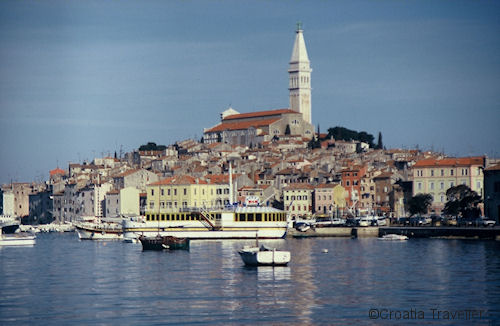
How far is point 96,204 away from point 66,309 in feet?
295

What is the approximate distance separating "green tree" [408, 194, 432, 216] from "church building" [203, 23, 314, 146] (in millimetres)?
68675

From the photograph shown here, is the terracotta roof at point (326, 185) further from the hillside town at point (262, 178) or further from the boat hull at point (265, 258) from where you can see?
the boat hull at point (265, 258)

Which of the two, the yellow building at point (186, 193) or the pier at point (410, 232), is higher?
the yellow building at point (186, 193)

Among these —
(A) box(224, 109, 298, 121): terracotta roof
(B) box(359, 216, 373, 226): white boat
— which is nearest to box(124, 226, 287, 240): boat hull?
(B) box(359, 216, 373, 226): white boat

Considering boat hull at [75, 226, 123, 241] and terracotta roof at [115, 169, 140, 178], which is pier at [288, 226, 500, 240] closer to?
boat hull at [75, 226, 123, 241]

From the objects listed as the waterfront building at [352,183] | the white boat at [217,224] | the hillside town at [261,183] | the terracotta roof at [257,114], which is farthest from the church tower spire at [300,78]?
the white boat at [217,224]

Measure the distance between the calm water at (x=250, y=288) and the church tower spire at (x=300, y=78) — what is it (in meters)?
124

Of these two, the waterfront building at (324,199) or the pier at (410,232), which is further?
the waterfront building at (324,199)

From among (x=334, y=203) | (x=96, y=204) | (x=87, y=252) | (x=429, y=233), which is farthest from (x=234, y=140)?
(x=87, y=252)

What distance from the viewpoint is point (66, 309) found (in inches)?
1257

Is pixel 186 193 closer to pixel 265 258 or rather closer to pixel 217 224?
pixel 217 224

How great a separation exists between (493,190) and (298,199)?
39624 mm

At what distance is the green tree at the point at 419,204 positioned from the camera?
89.7 meters

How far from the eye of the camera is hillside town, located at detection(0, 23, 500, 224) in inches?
3698
